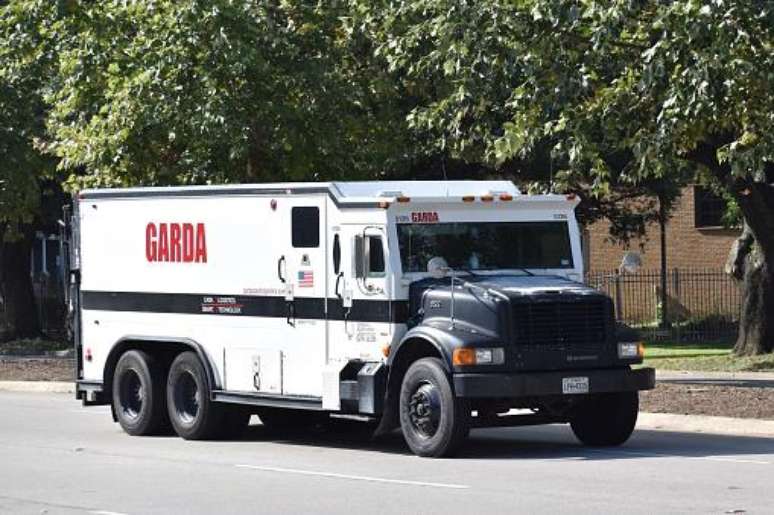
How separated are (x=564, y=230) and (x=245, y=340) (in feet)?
11.8

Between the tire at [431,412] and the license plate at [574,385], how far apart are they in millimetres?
947

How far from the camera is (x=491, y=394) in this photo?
15789 millimetres

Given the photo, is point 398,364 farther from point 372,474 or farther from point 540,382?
point 372,474

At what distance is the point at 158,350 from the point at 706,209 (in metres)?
30.0

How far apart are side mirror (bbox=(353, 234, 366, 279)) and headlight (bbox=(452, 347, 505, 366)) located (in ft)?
5.40

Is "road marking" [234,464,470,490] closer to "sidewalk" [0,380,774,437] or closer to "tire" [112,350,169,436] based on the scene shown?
"tire" [112,350,169,436]

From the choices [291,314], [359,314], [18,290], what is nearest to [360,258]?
[359,314]

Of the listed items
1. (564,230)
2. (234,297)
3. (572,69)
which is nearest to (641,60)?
(572,69)

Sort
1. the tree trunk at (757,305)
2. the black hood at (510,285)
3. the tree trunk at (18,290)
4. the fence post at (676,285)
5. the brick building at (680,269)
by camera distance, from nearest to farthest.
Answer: the black hood at (510,285) → the tree trunk at (757,305) → the tree trunk at (18,290) → the fence post at (676,285) → the brick building at (680,269)

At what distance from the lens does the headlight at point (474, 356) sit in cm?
1591

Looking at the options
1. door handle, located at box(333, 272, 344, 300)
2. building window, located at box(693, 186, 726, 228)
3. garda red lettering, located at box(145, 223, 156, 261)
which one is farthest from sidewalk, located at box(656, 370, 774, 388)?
building window, located at box(693, 186, 726, 228)

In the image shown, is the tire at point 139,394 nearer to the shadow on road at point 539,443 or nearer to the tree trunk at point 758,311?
the shadow on road at point 539,443

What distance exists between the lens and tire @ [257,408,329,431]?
19.7m

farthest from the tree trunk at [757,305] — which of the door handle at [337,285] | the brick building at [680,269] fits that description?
the door handle at [337,285]
